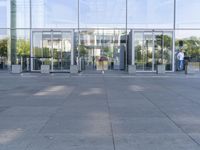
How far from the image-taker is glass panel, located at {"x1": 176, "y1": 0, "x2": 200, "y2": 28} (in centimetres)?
3444

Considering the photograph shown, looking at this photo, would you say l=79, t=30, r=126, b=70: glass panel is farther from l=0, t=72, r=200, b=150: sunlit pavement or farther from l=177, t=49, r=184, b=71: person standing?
l=0, t=72, r=200, b=150: sunlit pavement

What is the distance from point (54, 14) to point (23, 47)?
397cm

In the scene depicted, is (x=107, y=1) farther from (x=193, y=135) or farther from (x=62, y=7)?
(x=193, y=135)

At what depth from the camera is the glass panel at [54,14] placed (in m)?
34.8

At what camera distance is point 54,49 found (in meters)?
33.9

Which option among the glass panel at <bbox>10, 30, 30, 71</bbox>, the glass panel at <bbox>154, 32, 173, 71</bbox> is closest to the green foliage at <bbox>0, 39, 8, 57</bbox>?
the glass panel at <bbox>10, 30, 30, 71</bbox>

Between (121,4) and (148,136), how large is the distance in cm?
2848

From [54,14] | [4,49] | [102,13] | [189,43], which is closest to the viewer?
[189,43]

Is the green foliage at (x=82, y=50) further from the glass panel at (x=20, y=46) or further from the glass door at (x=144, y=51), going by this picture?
the glass door at (x=144, y=51)

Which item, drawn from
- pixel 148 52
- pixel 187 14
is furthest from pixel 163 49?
pixel 187 14

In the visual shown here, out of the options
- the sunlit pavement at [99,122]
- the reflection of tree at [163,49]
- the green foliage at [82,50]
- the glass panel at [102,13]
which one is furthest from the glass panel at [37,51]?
the sunlit pavement at [99,122]

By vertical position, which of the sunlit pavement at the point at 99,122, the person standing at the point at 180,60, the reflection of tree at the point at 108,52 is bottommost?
the sunlit pavement at the point at 99,122

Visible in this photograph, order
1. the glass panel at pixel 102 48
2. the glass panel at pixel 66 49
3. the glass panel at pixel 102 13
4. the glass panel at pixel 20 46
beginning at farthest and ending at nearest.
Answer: the glass panel at pixel 102 48 → the glass panel at pixel 102 13 → the glass panel at pixel 20 46 → the glass panel at pixel 66 49

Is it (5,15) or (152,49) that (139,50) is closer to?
(152,49)
